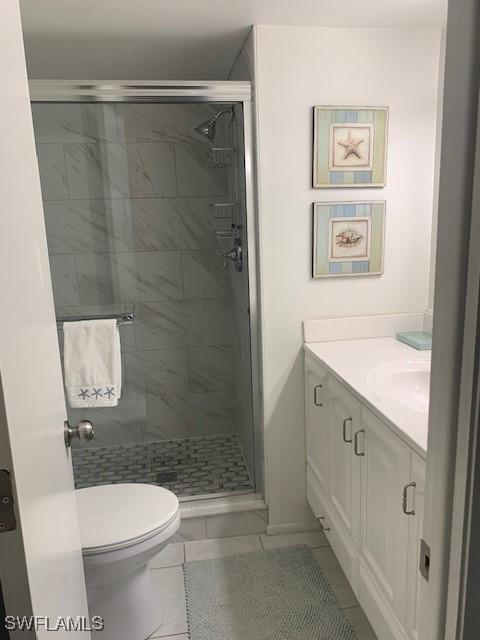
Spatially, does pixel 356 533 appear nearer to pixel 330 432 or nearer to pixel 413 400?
pixel 330 432

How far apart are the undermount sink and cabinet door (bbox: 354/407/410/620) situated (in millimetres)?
213

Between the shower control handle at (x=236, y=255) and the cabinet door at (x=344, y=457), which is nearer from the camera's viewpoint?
the cabinet door at (x=344, y=457)

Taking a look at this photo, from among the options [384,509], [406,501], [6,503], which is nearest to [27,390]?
[6,503]

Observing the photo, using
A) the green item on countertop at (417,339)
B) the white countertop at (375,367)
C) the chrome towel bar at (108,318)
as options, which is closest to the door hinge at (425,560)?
the white countertop at (375,367)

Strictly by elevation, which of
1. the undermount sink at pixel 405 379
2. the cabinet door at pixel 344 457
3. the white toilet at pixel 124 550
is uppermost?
the undermount sink at pixel 405 379

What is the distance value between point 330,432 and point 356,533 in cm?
38

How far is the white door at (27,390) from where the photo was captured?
2.27 feet

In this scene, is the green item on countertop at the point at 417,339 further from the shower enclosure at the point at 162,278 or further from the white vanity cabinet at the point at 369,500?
the shower enclosure at the point at 162,278

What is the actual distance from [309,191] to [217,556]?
5.46 feet

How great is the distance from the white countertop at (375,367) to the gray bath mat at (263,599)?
34.6 inches

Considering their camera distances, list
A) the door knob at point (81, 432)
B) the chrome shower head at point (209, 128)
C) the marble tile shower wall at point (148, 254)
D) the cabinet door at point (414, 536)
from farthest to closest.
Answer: the marble tile shower wall at point (148, 254), the chrome shower head at point (209, 128), the cabinet door at point (414, 536), the door knob at point (81, 432)

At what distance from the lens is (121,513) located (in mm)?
1678

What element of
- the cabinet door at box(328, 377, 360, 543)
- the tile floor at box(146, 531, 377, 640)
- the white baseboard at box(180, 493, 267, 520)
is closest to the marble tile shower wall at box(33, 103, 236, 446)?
the white baseboard at box(180, 493, 267, 520)

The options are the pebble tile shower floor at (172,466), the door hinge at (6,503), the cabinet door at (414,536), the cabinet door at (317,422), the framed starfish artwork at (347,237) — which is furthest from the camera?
the pebble tile shower floor at (172,466)
